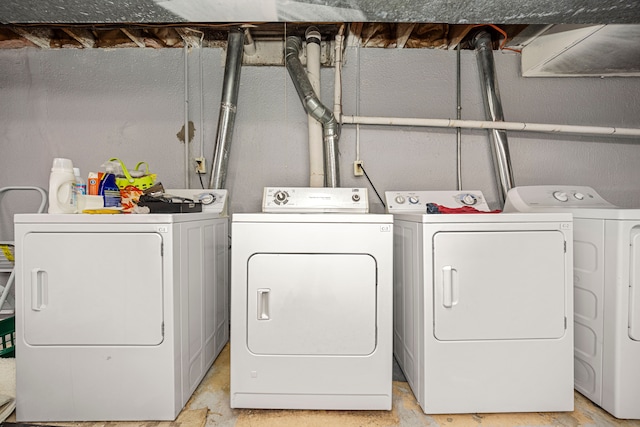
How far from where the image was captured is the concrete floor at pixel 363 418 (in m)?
1.38

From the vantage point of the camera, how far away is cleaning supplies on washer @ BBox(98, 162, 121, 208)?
154 centimetres

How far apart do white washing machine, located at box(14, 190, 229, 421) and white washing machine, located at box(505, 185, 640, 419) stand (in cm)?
203

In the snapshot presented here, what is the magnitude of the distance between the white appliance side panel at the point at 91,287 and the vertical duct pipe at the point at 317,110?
4.24 feet

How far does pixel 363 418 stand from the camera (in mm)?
1420

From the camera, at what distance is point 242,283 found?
1.40 meters

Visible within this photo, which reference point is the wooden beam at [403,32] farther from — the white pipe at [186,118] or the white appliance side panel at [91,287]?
the white appliance side panel at [91,287]

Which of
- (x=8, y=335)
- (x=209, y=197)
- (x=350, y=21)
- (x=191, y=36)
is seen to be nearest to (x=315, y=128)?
(x=350, y=21)

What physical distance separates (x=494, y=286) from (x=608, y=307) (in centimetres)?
58

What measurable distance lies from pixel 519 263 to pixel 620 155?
2.07 meters

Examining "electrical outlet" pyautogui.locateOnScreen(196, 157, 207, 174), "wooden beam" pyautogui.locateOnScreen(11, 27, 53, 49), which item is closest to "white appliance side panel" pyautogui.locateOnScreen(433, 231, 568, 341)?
"electrical outlet" pyautogui.locateOnScreen(196, 157, 207, 174)

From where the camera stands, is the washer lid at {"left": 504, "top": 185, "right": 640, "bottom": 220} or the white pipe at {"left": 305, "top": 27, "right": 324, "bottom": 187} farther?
the white pipe at {"left": 305, "top": 27, "right": 324, "bottom": 187}

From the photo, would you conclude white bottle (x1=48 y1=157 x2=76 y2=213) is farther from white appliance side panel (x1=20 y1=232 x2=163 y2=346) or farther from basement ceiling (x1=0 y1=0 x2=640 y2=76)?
basement ceiling (x1=0 y1=0 x2=640 y2=76)

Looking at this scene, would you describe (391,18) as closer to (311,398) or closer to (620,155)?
(311,398)

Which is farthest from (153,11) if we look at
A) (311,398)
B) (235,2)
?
(311,398)
